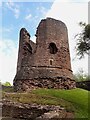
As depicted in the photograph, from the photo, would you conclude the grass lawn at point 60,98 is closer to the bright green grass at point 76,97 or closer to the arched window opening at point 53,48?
the bright green grass at point 76,97

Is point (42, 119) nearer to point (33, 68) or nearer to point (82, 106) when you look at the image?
point (82, 106)

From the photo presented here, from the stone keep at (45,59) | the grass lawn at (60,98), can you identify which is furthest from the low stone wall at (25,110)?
the stone keep at (45,59)

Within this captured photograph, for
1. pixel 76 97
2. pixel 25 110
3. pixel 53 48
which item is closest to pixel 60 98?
pixel 76 97

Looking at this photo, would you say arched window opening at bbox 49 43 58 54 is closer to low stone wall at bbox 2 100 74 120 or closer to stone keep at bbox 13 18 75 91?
stone keep at bbox 13 18 75 91

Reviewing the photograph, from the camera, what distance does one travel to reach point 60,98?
18.2 metres

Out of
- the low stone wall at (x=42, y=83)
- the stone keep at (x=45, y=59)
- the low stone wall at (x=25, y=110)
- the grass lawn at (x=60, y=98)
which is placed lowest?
the low stone wall at (x=25, y=110)

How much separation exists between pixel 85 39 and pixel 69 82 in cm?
378

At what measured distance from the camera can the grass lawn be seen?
16.4m

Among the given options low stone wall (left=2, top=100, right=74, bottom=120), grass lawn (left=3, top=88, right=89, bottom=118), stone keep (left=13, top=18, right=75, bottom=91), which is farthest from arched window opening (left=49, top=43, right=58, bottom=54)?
low stone wall (left=2, top=100, right=74, bottom=120)

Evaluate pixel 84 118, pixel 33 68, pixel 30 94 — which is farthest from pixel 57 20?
pixel 84 118

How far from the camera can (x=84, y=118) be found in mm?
14906

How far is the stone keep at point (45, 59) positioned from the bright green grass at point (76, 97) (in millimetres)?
1396

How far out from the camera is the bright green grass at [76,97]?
1589 cm

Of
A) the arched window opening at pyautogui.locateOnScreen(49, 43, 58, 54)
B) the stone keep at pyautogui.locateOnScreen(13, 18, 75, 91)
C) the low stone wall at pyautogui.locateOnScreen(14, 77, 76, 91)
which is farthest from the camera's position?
the arched window opening at pyautogui.locateOnScreen(49, 43, 58, 54)
